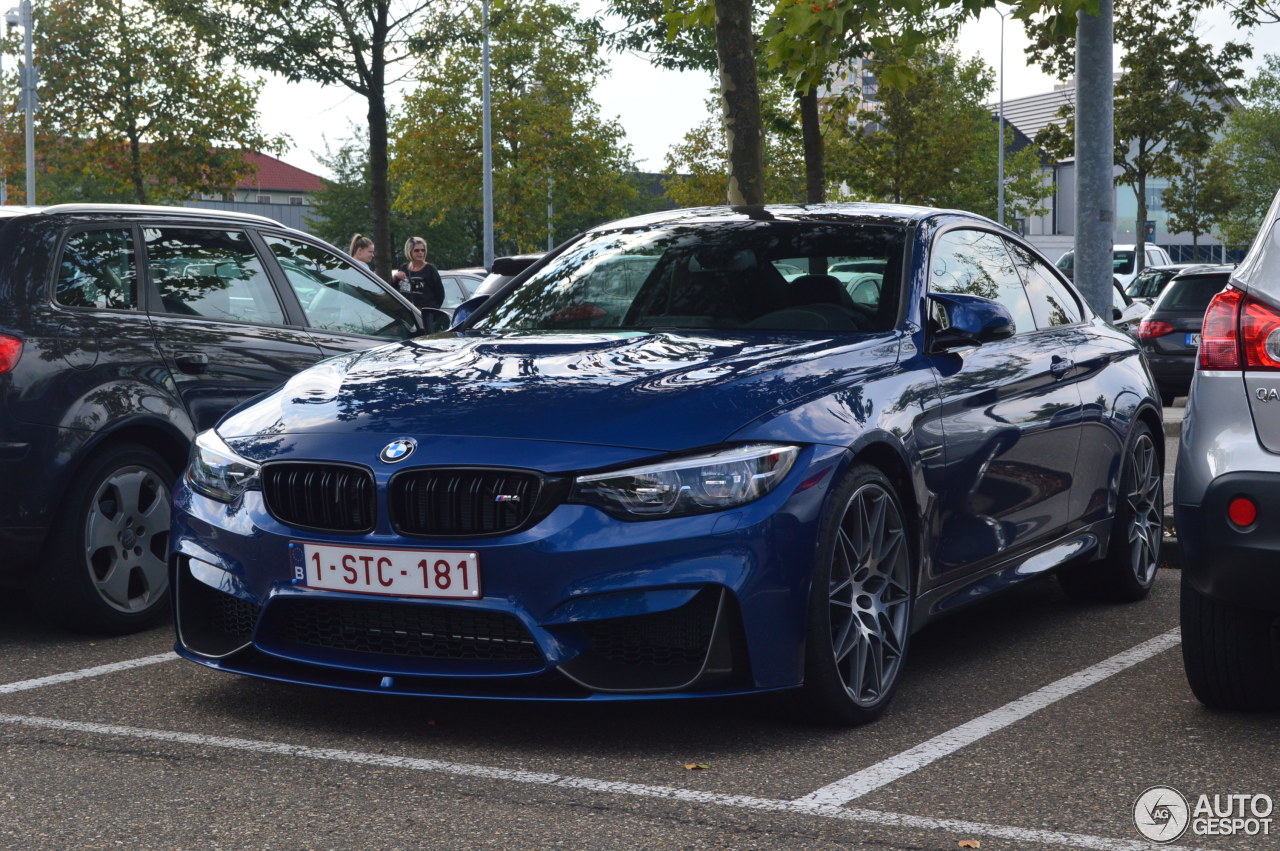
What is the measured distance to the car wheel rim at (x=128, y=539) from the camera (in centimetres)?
590

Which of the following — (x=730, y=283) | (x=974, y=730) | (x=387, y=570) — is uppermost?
(x=730, y=283)

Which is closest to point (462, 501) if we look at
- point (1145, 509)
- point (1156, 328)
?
point (1145, 509)

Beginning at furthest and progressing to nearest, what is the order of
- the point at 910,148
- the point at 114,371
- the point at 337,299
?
the point at 910,148 → the point at 337,299 → the point at 114,371

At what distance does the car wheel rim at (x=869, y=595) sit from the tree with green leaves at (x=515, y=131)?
3869 cm

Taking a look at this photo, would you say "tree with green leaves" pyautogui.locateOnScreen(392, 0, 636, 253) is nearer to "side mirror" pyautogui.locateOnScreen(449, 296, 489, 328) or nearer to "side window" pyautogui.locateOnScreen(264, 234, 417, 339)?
"side window" pyautogui.locateOnScreen(264, 234, 417, 339)

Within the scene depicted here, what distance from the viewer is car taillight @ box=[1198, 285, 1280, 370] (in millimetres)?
4105

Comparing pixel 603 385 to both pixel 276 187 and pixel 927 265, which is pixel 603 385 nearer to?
pixel 927 265

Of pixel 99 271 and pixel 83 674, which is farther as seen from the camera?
pixel 99 271

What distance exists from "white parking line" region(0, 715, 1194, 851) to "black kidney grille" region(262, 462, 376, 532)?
1.92ft

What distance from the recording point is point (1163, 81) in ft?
132

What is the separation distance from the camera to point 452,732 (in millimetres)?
4453

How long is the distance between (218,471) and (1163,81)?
39.0m

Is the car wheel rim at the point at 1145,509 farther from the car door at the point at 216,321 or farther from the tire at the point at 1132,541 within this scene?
the car door at the point at 216,321

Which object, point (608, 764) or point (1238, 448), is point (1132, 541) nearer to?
point (1238, 448)
